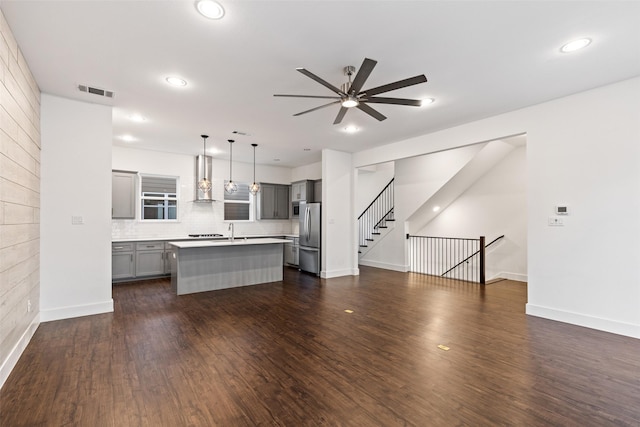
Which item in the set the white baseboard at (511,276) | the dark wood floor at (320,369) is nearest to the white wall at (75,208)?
the dark wood floor at (320,369)

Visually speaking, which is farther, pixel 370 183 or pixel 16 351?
pixel 370 183

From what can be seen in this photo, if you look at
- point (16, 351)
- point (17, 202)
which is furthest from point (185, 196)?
point (16, 351)

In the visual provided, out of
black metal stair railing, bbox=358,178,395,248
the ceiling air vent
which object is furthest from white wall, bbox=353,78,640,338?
the ceiling air vent

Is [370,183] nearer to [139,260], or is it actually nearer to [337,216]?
[337,216]

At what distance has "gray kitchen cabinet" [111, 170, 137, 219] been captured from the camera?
21.2 feet

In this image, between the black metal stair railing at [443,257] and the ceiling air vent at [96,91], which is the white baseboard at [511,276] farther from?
the ceiling air vent at [96,91]

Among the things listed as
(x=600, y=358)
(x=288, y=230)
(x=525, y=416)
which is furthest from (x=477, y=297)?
(x=288, y=230)

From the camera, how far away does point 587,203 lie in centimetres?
376

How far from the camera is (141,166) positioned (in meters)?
6.93

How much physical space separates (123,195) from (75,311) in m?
3.26

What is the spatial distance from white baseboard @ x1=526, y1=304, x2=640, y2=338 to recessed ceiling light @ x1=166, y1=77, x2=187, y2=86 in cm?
547

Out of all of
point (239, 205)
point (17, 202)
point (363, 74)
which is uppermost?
point (363, 74)

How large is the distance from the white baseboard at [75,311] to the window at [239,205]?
4.14m

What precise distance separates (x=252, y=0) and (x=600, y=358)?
4.42m
